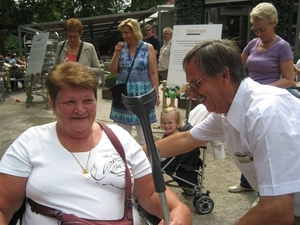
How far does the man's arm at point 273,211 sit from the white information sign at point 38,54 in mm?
7221

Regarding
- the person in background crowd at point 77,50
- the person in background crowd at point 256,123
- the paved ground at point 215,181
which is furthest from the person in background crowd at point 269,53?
the person in background crowd at point 77,50

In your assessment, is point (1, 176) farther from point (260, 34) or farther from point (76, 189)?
point (260, 34)

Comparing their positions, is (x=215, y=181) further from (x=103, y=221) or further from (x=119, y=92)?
(x=103, y=221)

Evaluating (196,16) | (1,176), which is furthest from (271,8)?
(196,16)

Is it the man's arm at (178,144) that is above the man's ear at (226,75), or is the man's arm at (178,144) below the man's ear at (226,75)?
below

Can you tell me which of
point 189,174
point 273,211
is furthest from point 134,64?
point 273,211

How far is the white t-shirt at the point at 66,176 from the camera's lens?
1795 millimetres

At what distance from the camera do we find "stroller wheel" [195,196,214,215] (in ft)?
10.6

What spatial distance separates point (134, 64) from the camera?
3828 millimetres

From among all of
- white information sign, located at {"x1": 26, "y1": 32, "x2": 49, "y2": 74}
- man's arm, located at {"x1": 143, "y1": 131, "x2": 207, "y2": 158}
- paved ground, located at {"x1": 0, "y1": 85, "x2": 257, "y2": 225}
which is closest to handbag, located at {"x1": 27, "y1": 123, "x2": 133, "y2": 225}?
man's arm, located at {"x1": 143, "y1": 131, "x2": 207, "y2": 158}

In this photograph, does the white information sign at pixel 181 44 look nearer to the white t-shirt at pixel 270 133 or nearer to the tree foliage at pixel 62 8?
the white t-shirt at pixel 270 133

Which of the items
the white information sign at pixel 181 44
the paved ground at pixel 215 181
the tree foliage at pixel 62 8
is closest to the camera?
the paved ground at pixel 215 181

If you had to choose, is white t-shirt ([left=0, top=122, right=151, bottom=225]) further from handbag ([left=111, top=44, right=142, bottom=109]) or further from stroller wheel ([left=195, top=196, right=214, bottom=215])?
handbag ([left=111, top=44, right=142, bottom=109])

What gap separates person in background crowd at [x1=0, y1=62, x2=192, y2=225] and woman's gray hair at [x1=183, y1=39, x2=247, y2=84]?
64 cm
